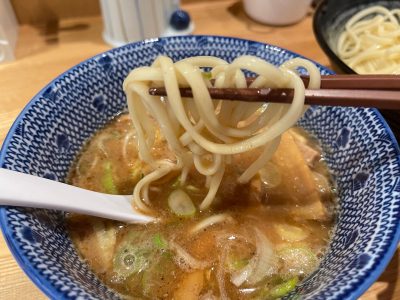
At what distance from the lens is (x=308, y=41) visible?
2053 mm

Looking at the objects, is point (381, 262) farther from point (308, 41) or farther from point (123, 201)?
point (308, 41)

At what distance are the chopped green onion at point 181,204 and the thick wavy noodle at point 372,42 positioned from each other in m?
1.08

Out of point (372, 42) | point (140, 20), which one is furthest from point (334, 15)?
point (140, 20)

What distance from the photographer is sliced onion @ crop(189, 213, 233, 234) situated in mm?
1197

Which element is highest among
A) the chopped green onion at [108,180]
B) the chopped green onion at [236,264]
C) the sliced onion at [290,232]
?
the chopped green onion at [108,180]

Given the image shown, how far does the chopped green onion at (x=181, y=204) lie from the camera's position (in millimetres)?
1230

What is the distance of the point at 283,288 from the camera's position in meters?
1.05

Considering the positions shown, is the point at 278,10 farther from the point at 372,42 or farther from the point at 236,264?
the point at 236,264

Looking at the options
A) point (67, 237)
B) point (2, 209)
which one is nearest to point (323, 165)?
point (67, 237)

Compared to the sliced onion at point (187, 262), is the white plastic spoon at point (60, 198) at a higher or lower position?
higher

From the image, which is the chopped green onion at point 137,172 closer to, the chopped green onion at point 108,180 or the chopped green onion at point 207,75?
the chopped green onion at point 108,180

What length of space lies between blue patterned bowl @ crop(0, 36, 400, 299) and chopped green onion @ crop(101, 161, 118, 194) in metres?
0.12

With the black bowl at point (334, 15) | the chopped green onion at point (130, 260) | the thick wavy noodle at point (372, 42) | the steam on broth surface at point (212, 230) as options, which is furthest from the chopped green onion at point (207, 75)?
the thick wavy noodle at point (372, 42)

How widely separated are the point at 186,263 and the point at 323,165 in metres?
0.62
